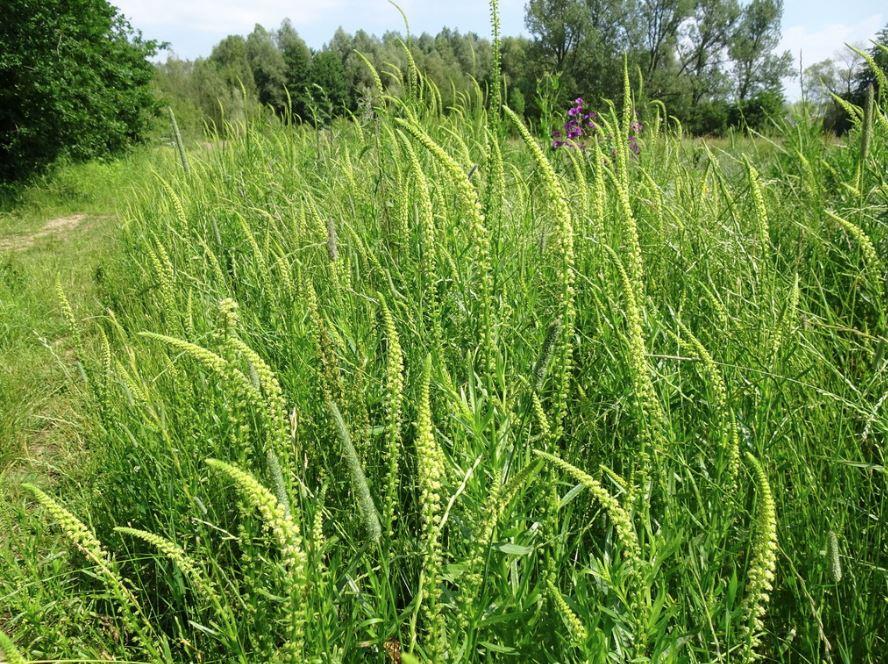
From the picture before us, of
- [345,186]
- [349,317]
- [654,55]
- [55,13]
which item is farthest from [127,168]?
[654,55]

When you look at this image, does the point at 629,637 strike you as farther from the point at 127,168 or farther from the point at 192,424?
the point at 127,168

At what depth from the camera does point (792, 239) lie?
2.58m

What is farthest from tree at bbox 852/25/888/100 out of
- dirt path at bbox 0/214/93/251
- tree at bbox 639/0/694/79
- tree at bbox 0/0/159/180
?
tree at bbox 639/0/694/79

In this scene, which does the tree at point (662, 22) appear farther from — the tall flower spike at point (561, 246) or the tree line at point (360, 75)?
the tall flower spike at point (561, 246)

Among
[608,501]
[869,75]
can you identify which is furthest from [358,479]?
[869,75]

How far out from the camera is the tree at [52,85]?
10.5 m

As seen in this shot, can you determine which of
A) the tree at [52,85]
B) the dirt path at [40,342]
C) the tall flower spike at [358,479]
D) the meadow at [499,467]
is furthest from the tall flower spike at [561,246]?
the tree at [52,85]

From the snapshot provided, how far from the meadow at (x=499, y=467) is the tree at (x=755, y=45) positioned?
53409 millimetres

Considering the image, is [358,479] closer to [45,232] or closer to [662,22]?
[45,232]

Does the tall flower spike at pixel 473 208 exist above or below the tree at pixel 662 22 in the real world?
below

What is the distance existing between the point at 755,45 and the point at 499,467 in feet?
192

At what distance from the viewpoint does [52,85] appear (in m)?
10.7

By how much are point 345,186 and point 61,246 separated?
5.70 meters

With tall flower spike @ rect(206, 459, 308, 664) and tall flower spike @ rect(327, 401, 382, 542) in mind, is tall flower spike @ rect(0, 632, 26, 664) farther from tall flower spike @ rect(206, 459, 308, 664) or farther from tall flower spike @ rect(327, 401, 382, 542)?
tall flower spike @ rect(327, 401, 382, 542)
